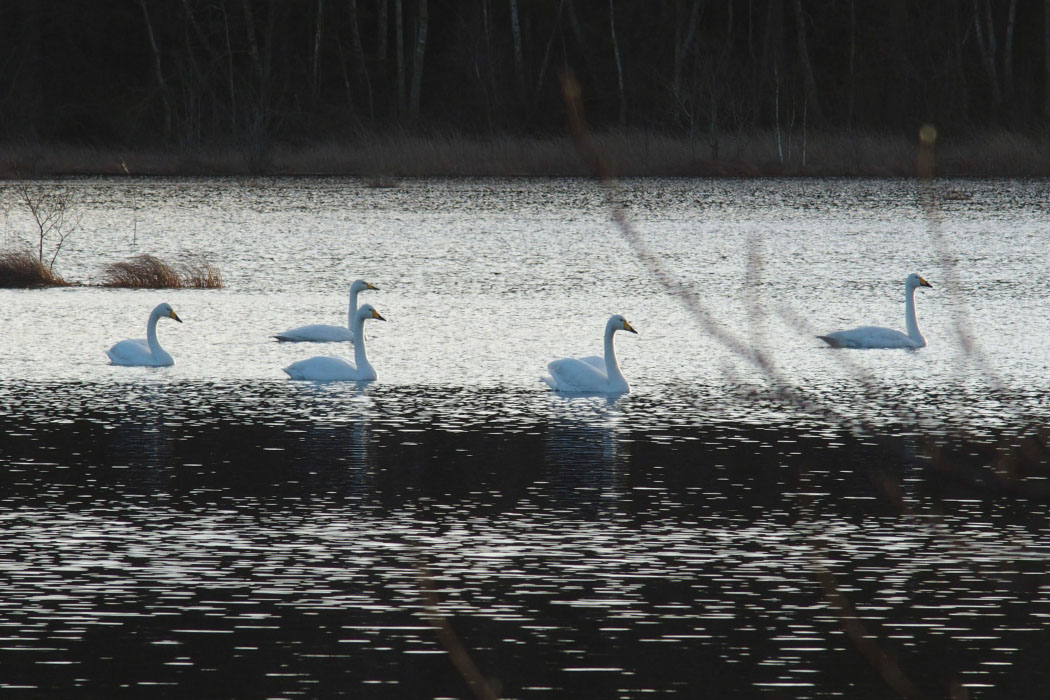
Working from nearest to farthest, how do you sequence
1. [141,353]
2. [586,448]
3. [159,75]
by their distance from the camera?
[586,448], [141,353], [159,75]

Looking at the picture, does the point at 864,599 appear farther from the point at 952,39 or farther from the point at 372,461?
the point at 952,39

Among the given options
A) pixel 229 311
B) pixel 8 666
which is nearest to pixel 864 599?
pixel 8 666

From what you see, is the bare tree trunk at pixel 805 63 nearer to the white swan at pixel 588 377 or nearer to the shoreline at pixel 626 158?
the shoreline at pixel 626 158

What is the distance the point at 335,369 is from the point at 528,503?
14.6 ft

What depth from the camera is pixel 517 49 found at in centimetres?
4422

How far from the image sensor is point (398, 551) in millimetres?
6988

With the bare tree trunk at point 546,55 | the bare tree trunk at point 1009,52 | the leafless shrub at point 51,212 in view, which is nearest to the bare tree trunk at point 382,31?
the bare tree trunk at point 546,55

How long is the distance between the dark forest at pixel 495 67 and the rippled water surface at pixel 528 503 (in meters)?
23.9

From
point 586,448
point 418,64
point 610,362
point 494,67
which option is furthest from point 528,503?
point 418,64

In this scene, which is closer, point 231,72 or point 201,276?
point 201,276

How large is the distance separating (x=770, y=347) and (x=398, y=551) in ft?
22.9

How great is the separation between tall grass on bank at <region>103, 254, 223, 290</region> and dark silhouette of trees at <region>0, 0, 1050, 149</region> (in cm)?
1960

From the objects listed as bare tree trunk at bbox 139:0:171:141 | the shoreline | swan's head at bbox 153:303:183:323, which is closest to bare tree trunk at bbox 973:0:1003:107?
the shoreline

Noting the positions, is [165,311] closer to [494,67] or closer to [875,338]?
[875,338]
